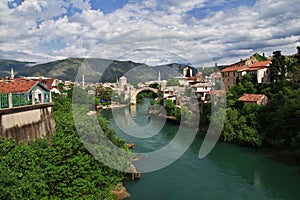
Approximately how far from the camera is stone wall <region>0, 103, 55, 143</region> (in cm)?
612

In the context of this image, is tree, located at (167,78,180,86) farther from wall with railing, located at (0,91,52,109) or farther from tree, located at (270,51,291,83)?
wall with railing, located at (0,91,52,109)

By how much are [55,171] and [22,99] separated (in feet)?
9.68

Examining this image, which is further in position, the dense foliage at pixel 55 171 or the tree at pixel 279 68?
the tree at pixel 279 68

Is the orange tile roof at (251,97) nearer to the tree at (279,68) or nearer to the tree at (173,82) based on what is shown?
the tree at (279,68)

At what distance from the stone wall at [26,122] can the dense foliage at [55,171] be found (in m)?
0.66

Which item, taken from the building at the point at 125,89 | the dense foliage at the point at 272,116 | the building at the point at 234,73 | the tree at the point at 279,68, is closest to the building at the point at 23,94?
the dense foliage at the point at 272,116

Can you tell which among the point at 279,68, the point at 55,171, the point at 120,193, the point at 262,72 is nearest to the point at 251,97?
the point at 279,68

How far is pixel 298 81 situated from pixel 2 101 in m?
16.8

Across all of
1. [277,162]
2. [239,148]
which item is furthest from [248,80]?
[277,162]

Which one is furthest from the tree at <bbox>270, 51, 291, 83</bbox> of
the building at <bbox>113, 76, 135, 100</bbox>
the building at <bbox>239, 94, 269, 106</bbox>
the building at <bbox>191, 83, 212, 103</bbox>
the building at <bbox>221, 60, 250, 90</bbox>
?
the building at <bbox>113, 76, 135, 100</bbox>

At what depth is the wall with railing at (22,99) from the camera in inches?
250

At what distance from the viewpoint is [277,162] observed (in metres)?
12.0

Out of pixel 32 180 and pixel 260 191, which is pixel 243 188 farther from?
pixel 32 180

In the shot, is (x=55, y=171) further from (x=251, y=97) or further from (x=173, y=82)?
(x=173, y=82)
